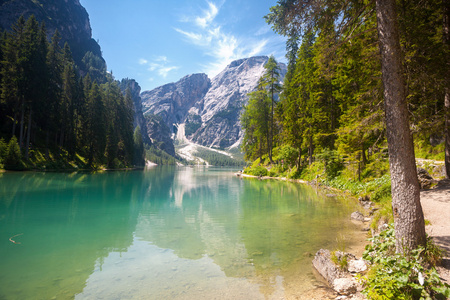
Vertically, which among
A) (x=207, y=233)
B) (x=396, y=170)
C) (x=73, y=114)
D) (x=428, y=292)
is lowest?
(x=207, y=233)

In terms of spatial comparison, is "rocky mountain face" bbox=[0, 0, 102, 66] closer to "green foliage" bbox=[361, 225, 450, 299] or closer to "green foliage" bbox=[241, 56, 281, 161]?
"green foliage" bbox=[241, 56, 281, 161]

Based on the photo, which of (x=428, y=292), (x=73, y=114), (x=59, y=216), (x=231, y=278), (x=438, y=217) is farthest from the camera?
(x=73, y=114)

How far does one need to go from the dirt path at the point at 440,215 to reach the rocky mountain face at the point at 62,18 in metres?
148

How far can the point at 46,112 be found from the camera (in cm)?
4853

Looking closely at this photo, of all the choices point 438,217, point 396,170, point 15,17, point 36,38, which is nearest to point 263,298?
point 396,170

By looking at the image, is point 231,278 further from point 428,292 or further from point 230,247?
point 428,292

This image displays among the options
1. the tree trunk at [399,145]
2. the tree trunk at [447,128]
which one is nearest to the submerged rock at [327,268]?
the tree trunk at [399,145]

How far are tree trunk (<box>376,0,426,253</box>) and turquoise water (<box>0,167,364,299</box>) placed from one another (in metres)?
2.33

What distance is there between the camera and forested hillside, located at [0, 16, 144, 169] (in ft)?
132

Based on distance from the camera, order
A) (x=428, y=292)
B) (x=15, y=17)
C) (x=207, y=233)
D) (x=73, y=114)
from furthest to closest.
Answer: (x=15, y=17) < (x=73, y=114) < (x=207, y=233) < (x=428, y=292)

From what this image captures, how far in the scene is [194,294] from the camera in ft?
15.5

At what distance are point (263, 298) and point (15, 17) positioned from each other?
16426cm

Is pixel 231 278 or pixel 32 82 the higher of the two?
pixel 32 82

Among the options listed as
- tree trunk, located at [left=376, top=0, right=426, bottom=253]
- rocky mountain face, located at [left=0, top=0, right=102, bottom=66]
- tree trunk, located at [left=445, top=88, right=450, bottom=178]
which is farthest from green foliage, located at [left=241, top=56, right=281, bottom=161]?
rocky mountain face, located at [left=0, top=0, right=102, bottom=66]
